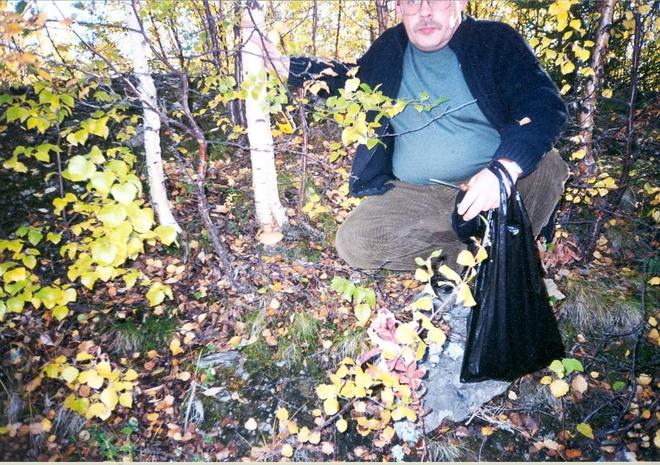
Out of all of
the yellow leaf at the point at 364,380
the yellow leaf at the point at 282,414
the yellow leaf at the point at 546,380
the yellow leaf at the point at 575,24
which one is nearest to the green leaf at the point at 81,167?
the yellow leaf at the point at 364,380

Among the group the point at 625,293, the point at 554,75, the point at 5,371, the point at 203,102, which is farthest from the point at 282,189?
the point at 554,75

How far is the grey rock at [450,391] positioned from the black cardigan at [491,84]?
1.41 metres

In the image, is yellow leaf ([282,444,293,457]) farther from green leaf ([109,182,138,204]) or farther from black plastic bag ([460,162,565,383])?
green leaf ([109,182,138,204])

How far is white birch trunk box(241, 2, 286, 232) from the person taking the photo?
8.79 ft

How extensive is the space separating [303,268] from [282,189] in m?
1.15

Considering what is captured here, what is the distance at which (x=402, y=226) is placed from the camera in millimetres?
2732

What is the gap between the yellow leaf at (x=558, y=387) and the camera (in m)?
2.53

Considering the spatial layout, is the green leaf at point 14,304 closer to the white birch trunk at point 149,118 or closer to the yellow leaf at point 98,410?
the yellow leaf at point 98,410

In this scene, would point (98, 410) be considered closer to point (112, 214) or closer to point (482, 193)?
point (112, 214)

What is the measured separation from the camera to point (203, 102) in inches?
216

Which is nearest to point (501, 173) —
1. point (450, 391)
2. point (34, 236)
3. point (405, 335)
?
point (405, 335)

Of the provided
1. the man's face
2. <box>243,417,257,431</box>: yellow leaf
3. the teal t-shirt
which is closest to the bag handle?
the teal t-shirt

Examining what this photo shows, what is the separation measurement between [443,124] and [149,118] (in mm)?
2390

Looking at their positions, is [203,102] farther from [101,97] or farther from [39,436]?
[39,436]
